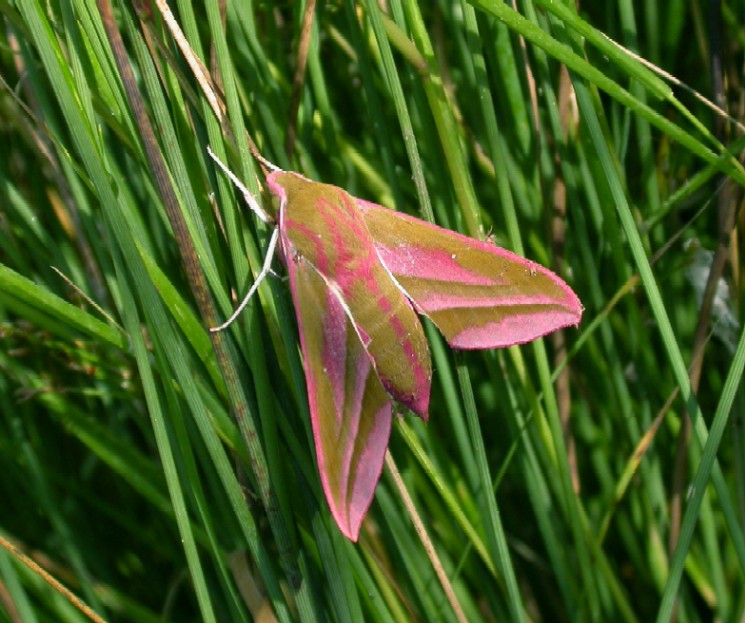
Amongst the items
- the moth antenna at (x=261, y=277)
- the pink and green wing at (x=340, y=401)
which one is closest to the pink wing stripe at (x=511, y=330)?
the pink and green wing at (x=340, y=401)

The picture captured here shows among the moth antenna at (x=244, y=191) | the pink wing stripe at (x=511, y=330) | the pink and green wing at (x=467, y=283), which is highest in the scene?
the moth antenna at (x=244, y=191)

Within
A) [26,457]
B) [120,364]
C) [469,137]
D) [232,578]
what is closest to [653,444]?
[469,137]

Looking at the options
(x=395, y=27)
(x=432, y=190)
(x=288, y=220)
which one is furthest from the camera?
(x=432, y=190)

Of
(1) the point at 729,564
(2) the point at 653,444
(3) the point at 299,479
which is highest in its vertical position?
(3) the point at 299,479

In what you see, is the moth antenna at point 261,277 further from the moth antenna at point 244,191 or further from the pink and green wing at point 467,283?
the pink and green wing at point 467,283

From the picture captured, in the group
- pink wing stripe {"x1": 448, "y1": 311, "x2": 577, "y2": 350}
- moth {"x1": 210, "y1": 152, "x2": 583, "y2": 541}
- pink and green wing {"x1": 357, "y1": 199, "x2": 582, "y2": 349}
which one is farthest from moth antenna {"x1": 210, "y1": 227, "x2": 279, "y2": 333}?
pink wing stripe {"x1": 448, "y1": 311, "x2": 577, "y2": 350}

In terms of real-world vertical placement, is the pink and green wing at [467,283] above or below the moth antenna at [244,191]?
below

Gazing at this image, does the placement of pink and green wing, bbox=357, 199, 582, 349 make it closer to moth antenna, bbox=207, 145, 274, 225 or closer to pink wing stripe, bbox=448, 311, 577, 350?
pink wing stripe, bbox=448, 311, 577, 350

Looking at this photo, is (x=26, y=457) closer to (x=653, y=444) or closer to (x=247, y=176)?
(x=247, y=176)
